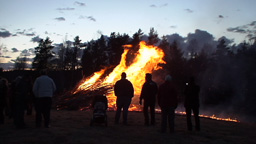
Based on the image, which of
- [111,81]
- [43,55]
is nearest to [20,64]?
[43,55]

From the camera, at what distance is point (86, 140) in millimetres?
7836

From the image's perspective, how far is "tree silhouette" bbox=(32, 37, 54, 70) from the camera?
2414 inches

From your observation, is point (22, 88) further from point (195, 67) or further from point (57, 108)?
point (195, 67)

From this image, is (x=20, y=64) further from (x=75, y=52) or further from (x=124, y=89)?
(x=124, y=89)

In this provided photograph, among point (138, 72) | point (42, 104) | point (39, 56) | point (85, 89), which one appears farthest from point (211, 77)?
point (39, 56)

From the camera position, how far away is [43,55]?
2504 inches

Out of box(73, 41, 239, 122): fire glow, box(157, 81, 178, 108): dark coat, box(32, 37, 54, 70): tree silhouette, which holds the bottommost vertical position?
box(157, 81, 178, 108): dark coat

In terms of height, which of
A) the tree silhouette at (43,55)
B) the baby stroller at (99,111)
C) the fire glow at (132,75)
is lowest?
the baby stroller at (99,111)

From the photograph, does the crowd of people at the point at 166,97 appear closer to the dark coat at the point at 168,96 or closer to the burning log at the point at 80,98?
the dark coat at the point at 168,96

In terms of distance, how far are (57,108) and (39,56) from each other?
49.2m

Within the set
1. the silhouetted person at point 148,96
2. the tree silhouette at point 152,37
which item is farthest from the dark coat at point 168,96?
the tree silhouette at point 152,37

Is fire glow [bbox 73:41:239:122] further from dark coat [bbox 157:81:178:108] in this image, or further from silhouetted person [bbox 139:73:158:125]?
dark coat [bbox 157:81:178:108]

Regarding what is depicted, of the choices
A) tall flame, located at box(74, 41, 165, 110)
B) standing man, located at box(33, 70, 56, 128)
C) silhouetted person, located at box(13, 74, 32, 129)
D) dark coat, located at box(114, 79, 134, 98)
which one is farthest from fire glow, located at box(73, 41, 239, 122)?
silhouetted person, located at box(13, 74, 32, 129)

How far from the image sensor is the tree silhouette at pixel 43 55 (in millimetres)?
61306
